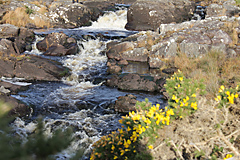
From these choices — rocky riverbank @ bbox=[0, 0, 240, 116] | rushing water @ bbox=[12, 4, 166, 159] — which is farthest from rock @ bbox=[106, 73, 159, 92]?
rushing water @ bbox=[12, 4, 166, 159]

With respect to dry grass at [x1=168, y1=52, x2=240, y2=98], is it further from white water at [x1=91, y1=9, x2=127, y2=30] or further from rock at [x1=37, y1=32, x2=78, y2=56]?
white water at [x1=91, y1=9, x2=127, y2=30]

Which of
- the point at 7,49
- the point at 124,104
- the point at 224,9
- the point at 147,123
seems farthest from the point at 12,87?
the point at 224,9

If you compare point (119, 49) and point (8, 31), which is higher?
point (8, 31)

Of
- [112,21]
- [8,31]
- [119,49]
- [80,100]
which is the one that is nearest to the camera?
[80,100]

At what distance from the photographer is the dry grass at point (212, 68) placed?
24.9ft

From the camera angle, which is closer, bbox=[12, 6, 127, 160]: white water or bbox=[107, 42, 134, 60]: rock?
bbox=[12, 6, 127, 160]: white water

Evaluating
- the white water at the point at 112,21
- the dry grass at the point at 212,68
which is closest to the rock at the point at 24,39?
the white water at the point at 112,21

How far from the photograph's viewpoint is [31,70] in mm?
10664

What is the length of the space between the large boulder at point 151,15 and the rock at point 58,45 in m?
7.10

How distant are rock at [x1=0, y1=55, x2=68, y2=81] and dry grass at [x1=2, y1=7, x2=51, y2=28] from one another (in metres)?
8.90

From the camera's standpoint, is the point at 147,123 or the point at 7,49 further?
the point at 7,49

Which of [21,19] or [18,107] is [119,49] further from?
[21,19]

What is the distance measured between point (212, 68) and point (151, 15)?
1229 centimetres

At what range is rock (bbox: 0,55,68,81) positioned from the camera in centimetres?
1040
